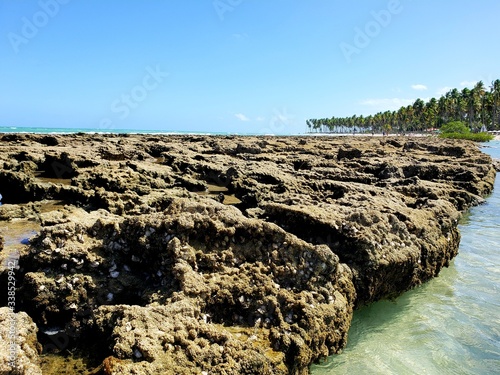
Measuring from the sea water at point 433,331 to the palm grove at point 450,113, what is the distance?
11912 centimetres

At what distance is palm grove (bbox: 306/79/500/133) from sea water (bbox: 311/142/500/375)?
11912 centimetres

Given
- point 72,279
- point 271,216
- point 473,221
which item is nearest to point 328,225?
point 271,216

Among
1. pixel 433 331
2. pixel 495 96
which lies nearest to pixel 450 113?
pixel 495 96

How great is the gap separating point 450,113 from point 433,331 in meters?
142

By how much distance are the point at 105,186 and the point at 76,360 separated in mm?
8237

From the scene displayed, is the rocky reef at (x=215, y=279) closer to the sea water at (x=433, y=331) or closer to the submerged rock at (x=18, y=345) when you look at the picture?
the submerged rock at (x=18, y=345)

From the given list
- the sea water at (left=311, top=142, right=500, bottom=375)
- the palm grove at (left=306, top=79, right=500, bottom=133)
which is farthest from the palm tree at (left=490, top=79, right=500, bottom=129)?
the sea water at (left=311, top=142, right=500, bottom=375)

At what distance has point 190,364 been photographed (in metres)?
3.87

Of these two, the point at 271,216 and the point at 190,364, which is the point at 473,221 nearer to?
the point at 271,216

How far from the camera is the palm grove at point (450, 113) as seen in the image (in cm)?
11238

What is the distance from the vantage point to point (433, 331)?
6449 mm

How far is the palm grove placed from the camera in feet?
369

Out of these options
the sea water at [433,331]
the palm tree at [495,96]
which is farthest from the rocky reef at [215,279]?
the palm tree at [495,96]

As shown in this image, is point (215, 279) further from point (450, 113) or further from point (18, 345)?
point (450, 113)
